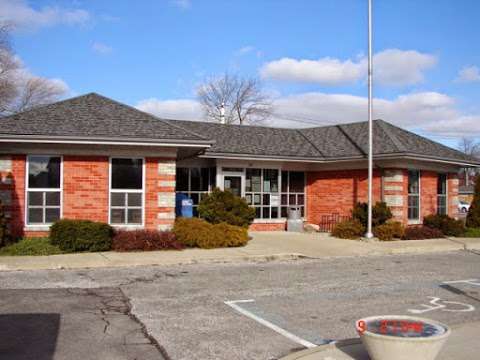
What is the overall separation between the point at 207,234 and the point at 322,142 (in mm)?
10817

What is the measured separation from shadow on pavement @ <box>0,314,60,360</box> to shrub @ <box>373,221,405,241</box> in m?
13.9

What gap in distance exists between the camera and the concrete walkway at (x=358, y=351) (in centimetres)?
→ 612

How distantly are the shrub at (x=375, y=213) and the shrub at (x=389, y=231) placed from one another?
0.90 ft

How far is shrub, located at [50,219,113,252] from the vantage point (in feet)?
48.1

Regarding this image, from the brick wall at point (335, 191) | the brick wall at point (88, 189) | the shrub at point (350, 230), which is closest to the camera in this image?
the brick wall at point (88, 189)

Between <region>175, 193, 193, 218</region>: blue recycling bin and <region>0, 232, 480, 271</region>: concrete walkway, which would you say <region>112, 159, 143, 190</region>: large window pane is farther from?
<region>175, 193, 193, 218</region>: blue recycling bin

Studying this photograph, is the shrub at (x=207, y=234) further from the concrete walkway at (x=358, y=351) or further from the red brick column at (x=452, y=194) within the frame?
the red brick column at (x=452, y=194)

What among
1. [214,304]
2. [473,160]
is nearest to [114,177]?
[214,304]

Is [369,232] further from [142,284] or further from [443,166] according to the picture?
[142,284]

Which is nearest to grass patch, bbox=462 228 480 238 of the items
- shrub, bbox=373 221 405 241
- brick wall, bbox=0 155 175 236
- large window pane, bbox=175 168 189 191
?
shrub, bbox=373 221 405 241

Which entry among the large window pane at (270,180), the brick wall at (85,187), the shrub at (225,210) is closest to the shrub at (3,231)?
the brick wall at (85,187)

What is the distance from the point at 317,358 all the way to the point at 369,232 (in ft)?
45.5

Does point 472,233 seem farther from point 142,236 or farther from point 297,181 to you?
point 142,236

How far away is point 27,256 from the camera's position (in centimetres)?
1394
